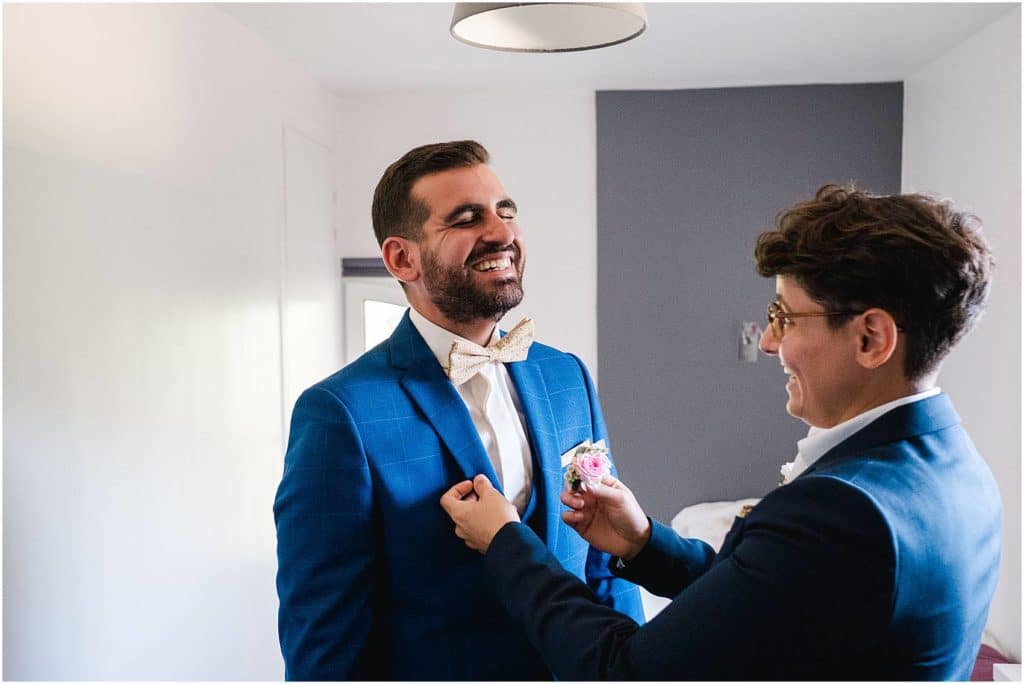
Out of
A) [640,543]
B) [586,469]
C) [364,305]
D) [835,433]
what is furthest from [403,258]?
[364,305]

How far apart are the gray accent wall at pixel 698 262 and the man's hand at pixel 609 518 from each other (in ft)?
12.2

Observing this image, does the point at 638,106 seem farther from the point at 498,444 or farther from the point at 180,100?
the point at 498,444

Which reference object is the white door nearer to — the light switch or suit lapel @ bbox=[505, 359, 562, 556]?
the light switch

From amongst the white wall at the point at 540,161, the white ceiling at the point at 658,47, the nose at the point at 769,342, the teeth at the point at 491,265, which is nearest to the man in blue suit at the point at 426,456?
the teeth at the point at 491,265

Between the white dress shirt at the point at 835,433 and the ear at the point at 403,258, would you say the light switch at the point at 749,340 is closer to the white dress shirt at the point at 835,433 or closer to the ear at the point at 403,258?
the ear at the point at 403,258

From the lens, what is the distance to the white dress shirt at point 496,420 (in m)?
1.67

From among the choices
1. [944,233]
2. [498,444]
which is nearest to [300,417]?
[498,444]

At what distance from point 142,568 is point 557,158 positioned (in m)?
3.39

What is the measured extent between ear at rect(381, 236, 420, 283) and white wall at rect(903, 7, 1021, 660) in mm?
2866

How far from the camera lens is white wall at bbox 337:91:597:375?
5320 millimetres

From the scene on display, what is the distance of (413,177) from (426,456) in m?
0.54

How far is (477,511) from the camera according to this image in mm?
1449

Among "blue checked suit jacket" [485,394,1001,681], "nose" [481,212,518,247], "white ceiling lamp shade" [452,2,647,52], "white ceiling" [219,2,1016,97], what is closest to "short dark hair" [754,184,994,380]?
"blue checked suit jacket" [485,394,1001,681]

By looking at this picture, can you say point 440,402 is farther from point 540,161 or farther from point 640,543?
point 540,161
